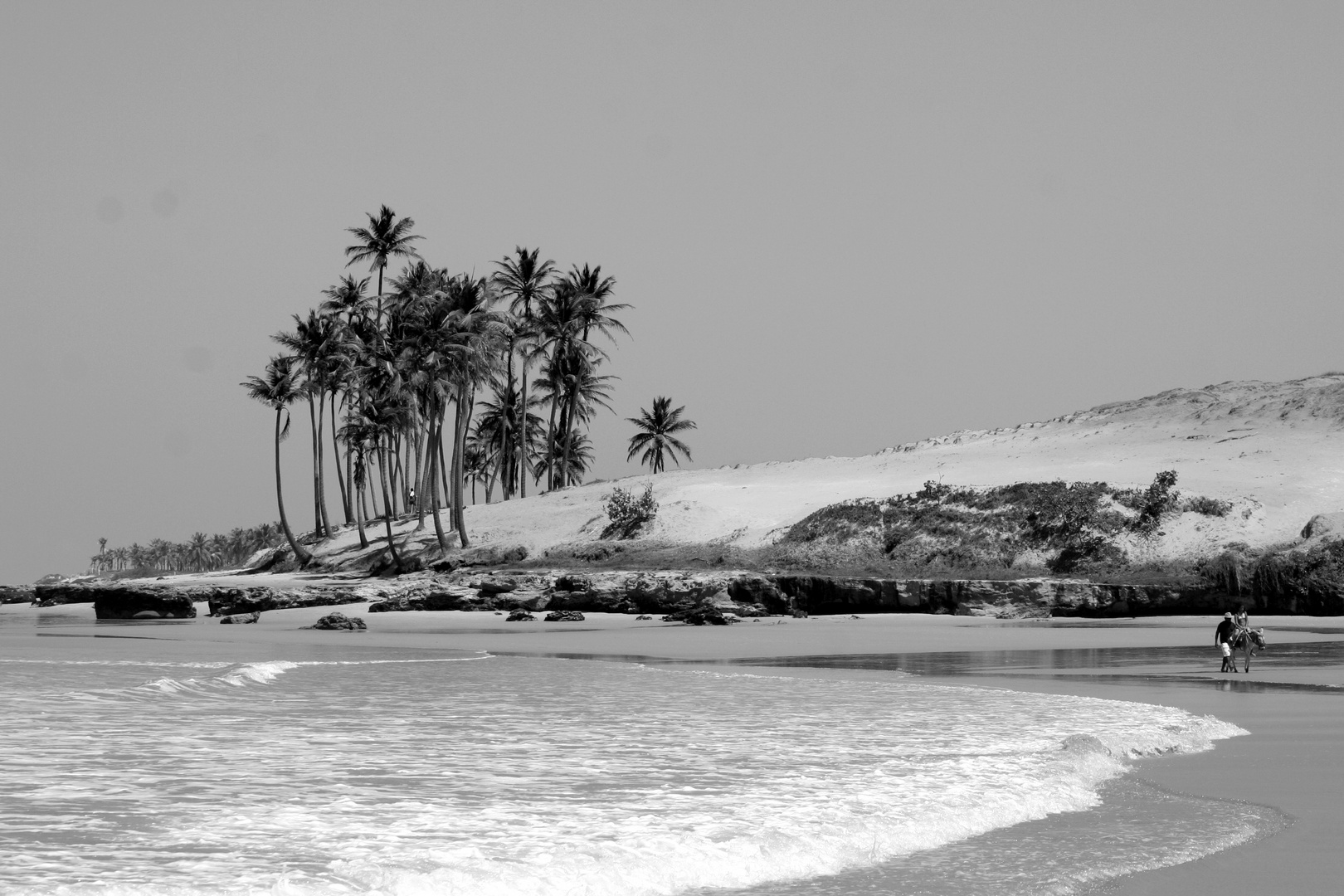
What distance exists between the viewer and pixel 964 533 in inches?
1682

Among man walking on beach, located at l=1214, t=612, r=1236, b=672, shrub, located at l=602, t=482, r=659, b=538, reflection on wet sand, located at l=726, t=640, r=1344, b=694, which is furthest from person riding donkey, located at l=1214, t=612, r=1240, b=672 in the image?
shrub, located at l=602, t=482, r=659, b=538

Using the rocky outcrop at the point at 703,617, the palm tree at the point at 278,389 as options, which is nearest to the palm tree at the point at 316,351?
the palm tree at the point at 278,389

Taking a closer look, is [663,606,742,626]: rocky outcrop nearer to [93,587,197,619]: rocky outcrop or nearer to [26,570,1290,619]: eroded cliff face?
[26,570,1290,619]: eroded cliff face

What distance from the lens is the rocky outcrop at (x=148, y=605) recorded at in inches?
1610

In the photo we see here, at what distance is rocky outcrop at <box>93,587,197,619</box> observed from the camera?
4091 cm

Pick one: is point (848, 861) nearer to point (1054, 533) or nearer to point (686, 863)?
point (686, 863)

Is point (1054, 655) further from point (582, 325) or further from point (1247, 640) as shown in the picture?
point (582, 325)

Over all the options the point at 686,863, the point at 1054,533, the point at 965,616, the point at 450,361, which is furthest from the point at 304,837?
the point at 450,361

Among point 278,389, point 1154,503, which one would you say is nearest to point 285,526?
point 278,389

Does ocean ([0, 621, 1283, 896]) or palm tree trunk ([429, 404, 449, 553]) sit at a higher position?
palm tree trunk ([429, 404, 449, 553])

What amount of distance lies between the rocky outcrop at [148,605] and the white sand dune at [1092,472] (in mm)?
14499

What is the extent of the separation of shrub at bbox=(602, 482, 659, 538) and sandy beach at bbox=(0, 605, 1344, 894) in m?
14.1

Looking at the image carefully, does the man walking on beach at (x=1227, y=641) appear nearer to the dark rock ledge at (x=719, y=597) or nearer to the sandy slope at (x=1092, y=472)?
the dark rock ledge at (x=719, y=597)

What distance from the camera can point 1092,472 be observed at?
50.1 meters
